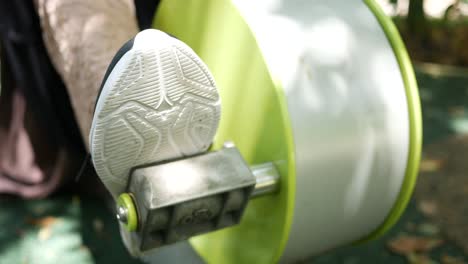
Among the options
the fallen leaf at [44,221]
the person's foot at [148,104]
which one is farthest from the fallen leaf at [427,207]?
the fallen leaf at [44,221]

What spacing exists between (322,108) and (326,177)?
16cm

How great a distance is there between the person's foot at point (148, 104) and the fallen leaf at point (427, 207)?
1.03 metres

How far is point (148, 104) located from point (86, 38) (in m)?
0.45

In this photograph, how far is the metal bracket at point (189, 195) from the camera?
109 cm

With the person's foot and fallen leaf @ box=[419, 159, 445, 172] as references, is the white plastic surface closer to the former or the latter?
the person's foot

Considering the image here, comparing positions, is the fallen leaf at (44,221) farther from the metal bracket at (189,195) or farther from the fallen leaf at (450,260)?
the fallen leaf at (450,260)

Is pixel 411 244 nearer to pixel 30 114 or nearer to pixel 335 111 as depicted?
pixel 335 111

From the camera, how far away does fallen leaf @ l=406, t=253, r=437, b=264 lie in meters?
1.64

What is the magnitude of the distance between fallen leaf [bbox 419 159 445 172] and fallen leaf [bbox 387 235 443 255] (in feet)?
1.32

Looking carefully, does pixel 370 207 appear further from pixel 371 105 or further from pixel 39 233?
pixel 39 233

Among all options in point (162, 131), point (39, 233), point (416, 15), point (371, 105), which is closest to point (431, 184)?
point (416, 15)

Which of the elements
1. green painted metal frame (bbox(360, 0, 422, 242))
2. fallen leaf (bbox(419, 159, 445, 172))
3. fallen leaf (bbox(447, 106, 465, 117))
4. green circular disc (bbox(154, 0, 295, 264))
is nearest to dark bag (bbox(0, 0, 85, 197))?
green circular disc (bbox(154, 0, 295, 264))

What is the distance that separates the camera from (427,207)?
1883mm

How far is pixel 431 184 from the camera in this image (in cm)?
199
